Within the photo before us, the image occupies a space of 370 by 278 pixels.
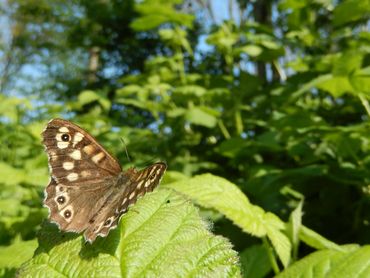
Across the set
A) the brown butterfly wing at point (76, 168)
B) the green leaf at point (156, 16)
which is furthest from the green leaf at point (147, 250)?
the green leaf at point (156, 16)

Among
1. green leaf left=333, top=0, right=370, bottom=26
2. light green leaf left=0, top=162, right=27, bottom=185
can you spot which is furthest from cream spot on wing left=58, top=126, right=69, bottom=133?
green leaf left=333, top=0, right=370, bottom=26

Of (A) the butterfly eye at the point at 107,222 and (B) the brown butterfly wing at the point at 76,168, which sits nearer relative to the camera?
(A) the butterfly eye at the point at 107,222

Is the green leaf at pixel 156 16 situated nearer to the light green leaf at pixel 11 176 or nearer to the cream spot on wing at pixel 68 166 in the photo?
the light green leaf at pixel 11 176

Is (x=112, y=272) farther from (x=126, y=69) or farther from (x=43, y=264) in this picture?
(x=126, y=69)

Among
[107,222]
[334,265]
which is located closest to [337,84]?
[334,265]

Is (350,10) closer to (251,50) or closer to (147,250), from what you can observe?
(251,50)

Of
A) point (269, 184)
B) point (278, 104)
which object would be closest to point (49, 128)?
point (269, 184)
